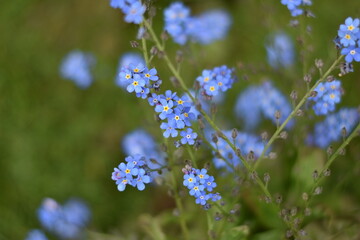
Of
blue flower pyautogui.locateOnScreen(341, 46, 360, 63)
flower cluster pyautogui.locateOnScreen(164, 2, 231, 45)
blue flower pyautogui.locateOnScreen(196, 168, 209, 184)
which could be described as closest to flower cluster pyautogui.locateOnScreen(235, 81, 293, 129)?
flower cluster pyautogui.locateOnScreen(164, 2, 231, 45)

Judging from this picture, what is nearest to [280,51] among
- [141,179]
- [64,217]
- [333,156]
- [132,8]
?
[333,156]

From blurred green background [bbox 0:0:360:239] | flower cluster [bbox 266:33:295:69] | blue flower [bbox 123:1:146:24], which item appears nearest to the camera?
blue flower [bbox 123:1:146:24]

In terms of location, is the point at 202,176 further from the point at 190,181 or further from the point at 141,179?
the point at 141,179

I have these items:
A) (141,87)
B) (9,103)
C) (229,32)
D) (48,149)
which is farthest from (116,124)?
(141,87)

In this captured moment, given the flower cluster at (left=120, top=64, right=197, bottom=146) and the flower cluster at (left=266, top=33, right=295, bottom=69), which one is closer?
the flower cluster at (left=120, top=64, right=197, bottom=146)

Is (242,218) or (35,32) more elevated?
(35,32)

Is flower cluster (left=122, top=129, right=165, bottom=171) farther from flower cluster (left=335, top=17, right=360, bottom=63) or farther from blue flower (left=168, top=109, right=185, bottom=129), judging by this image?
flower cluster (left=335, top=17, right=360, bottom=63)

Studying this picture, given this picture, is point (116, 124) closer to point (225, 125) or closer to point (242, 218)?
point (225, 125)
